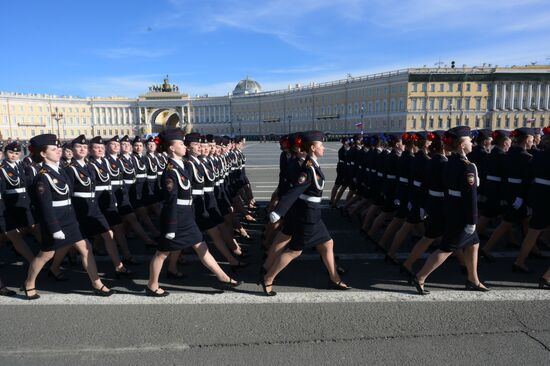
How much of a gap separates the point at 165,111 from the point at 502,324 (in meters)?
131

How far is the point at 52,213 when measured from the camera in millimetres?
4617

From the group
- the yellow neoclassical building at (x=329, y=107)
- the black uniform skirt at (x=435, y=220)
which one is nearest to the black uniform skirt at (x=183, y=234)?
the black uniform skirt at (x=435, y=220)

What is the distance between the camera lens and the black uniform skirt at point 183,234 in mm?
4707

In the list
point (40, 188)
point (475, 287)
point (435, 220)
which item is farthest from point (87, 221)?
point (475, 287)

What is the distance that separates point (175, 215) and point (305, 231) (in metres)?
1.53

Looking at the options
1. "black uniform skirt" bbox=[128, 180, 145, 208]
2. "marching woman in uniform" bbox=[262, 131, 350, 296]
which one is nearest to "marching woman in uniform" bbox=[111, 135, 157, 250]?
"black uniform skirt" bbox=[128, 180, 145, 208]

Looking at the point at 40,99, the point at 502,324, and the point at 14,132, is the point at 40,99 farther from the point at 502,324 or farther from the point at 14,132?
the point at 502,324

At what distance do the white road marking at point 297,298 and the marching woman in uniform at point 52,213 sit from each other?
209 mm

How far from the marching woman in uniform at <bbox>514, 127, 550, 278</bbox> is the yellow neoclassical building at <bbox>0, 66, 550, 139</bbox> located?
240ft

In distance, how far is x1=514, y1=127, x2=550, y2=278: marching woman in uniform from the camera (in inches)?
210

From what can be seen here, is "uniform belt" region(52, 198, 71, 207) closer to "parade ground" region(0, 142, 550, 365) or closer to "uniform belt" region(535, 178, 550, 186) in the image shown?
"parade ground" region(0, 142, 550, 365)

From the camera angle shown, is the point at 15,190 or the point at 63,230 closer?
the point at 63,230

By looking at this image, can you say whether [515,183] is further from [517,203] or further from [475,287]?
[475,287]

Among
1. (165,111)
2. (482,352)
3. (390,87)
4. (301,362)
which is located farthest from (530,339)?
(165,111)
